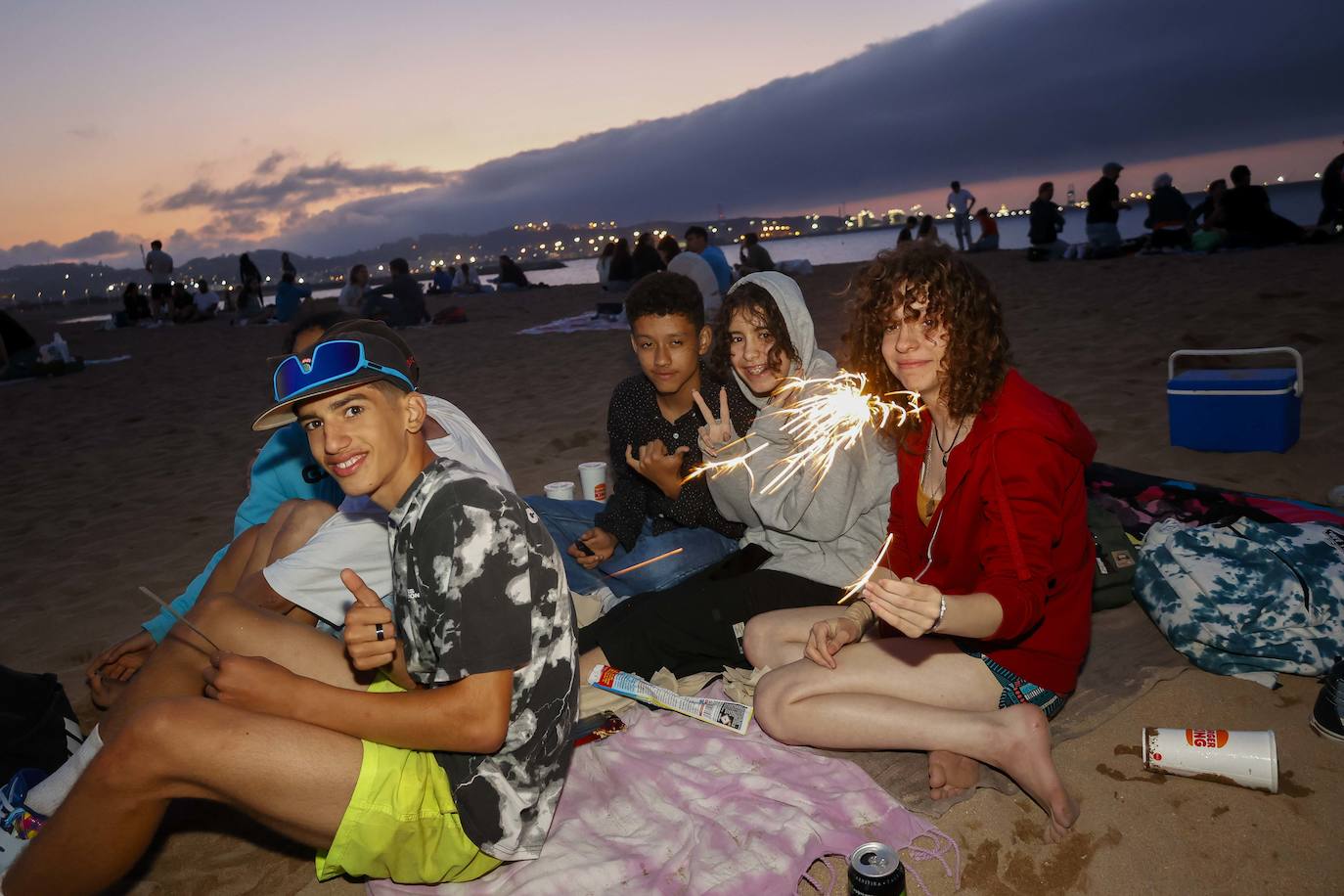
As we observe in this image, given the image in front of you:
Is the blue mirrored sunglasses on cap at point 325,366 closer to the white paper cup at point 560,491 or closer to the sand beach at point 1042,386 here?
the sand beach at point 1042,386

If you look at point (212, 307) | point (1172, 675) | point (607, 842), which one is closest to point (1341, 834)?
point (1172, 675)

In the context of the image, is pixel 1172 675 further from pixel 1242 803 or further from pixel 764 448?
pixel 764 448

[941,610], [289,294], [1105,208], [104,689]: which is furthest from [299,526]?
[289,294]

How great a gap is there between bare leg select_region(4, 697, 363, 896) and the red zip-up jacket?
1.84m

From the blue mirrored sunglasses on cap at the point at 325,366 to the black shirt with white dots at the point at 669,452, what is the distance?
219 centimetres

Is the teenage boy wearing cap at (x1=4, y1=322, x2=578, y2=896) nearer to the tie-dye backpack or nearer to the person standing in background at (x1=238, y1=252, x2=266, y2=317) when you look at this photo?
the tie-dye backpack

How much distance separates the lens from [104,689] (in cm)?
368

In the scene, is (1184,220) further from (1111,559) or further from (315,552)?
(315,552)

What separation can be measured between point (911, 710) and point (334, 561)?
2066 mm

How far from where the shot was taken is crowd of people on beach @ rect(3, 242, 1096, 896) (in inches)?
88.4

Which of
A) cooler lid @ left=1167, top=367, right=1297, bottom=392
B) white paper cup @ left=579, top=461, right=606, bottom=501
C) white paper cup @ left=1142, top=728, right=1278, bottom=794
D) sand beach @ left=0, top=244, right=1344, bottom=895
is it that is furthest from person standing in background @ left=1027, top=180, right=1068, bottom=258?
white paper cup @ left=1142, top=728, right=1278, bottom=794

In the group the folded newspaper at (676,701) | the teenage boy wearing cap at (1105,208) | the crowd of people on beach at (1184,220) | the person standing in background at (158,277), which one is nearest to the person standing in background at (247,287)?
the person standing in background at (158,277)

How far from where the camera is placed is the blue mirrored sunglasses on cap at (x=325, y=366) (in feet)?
7.86

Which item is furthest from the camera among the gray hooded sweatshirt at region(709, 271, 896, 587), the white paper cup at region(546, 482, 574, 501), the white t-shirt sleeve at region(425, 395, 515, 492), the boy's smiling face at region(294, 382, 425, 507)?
the white paper cup at region(546, 482, 574, 501)
